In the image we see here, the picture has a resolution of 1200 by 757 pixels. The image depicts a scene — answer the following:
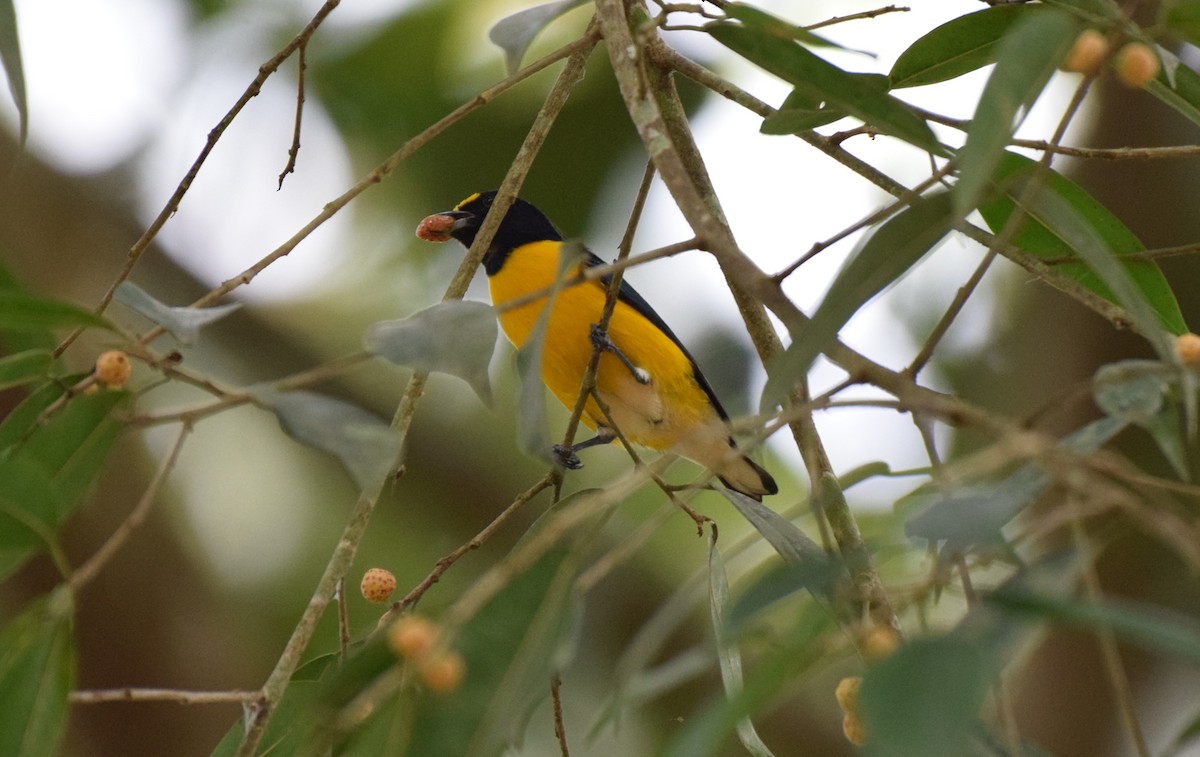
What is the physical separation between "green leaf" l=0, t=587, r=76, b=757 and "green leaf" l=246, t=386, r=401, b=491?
0.36 metres

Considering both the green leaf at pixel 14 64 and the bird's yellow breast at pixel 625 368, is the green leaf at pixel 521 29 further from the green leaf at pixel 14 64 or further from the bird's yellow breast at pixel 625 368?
the bird's yellow breast at pixel 625 368

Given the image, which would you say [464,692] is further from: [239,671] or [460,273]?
[239,671]

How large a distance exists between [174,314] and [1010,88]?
0.83 m

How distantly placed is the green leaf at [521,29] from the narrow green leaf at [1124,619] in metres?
0.91

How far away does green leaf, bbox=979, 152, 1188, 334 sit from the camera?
5.44 ft

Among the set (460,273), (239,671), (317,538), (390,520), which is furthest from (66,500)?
(317,538)

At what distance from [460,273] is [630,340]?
1585mm

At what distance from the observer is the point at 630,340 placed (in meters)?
3.44

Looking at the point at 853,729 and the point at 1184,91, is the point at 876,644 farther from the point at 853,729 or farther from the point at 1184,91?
the point at 1184,91

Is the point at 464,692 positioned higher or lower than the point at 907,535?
lower

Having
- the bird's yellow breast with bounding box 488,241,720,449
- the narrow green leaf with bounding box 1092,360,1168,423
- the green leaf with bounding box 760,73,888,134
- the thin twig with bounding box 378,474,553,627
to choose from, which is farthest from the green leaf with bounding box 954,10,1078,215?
the bird's yellow breast with bounding box 488,241,720,449

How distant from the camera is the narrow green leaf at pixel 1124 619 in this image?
0.77 m

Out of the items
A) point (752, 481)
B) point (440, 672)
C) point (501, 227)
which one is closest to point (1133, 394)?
point (440, 672)

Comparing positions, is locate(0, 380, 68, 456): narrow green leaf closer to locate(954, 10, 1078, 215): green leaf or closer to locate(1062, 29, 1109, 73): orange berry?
locate(954, 10, 1078, 215): green leaf
